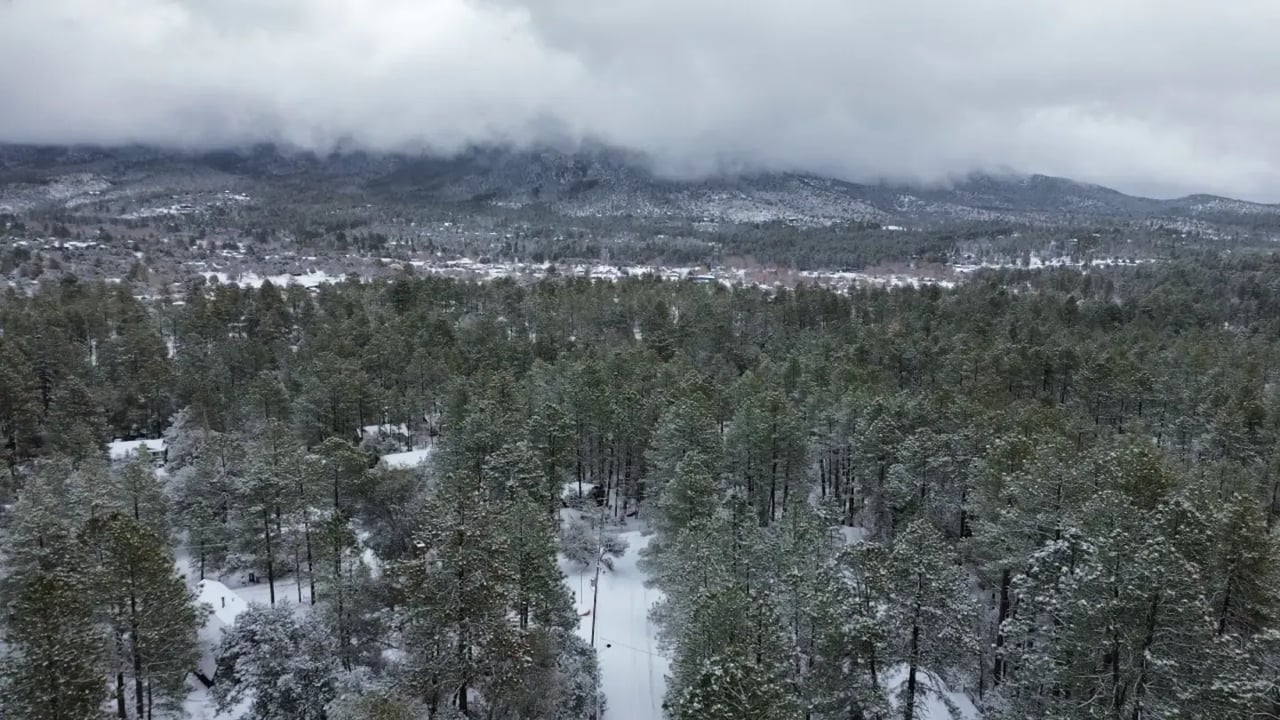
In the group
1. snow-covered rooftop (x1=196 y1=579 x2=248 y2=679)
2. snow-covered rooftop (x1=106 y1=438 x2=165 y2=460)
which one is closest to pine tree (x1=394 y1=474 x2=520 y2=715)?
snow-covered rooftop (x1=196 y1=579 x2=248 y2=679)

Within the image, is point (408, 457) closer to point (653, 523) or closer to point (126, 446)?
point (653, 523)

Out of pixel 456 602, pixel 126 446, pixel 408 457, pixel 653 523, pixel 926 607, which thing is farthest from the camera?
pixel 126 446

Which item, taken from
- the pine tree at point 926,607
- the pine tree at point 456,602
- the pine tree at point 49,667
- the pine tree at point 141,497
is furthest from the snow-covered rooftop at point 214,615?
the pine tree at point 926,607

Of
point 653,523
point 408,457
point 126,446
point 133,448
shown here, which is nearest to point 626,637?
point 653,523

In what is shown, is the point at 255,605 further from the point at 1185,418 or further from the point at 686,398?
the point at 1185,418

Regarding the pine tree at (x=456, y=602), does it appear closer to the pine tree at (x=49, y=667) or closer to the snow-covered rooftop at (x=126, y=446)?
the pine tree at (x=49, y=667)

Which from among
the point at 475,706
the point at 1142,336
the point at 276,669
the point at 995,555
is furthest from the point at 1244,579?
the point at 1142,336
